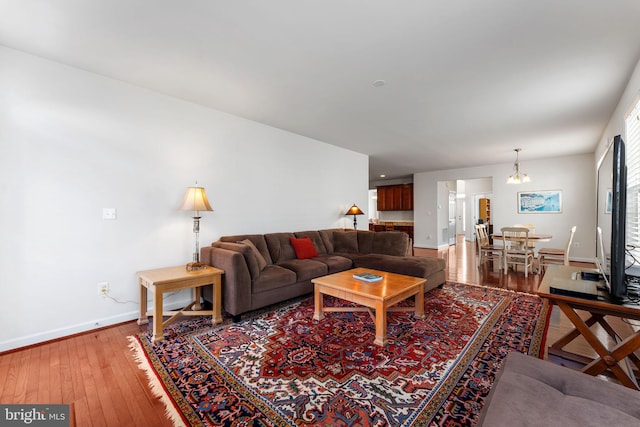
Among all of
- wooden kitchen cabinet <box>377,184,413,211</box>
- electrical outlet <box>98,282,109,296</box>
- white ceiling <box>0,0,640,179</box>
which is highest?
white ceiling <box>0,0,640,179</box>

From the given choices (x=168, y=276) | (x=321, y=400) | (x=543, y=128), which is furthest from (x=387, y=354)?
(x=543, y=128)

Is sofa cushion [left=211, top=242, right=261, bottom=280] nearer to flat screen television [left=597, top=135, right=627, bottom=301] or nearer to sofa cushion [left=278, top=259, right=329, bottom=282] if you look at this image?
sofa cushion [left=278, top=259, right=329, bottom=282]

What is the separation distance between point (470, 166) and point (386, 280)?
6.25 m

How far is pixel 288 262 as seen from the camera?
3801 millimetres

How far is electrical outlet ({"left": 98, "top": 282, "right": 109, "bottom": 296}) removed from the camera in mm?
2709

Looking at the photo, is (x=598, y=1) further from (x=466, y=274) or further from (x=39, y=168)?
(x=39, y=168)

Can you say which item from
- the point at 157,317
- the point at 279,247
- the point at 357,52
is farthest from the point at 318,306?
the point at 357,52

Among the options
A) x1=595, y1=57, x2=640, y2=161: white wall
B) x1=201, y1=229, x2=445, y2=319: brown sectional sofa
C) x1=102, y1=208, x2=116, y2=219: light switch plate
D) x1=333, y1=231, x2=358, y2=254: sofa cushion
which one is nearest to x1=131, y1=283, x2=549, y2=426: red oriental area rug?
x1=201, y1=229, x2=445, y2=319: brown sectional sofa

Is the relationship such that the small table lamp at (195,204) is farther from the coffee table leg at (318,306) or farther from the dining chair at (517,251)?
the dining chair at (517,251)

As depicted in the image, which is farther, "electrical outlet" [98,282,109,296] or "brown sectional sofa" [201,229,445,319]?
"brown sectional sofa" [201,229,445,319]

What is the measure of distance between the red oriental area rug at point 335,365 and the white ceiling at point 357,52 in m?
2.51

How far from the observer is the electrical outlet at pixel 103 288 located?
2709 mm

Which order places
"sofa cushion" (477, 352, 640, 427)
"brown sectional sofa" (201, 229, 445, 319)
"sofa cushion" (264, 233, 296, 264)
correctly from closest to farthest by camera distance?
"sofa cushion" (477, 352, 640, 427)
"brown sectional sofa" (201, 229, 445, 319)
"sofa cushion" (264, 233, 296, 264)

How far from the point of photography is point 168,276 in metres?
2.63
